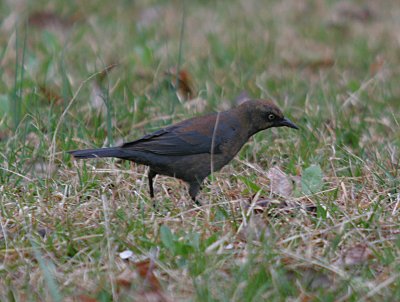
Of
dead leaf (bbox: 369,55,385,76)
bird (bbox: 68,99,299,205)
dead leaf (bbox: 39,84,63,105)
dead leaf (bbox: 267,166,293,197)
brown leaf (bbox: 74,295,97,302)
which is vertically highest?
brown leaf (bbox: 74,295,97,302)

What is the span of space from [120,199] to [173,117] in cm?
154

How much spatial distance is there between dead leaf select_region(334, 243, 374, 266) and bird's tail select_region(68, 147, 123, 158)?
1627 mm

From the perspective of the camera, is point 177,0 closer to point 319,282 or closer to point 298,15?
point 298,15

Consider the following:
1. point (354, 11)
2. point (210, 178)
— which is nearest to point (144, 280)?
point (210, 178)

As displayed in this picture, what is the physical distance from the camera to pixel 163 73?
7.64 metres

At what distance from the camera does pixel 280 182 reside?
17.4 feet

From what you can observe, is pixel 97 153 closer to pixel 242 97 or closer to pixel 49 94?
pixel 49 94

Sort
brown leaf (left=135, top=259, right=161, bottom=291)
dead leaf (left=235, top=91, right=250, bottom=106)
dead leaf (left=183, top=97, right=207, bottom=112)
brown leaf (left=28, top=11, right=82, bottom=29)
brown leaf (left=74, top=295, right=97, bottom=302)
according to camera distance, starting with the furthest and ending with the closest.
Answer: brown leaf (left=28, top=11, right=82, bottom=29)
dead leaf (left=235, top=91, right=250, bottom=106)
dead leaf (left=183, top=97, right=207, bottom=112)
brown leaf (left=135, top=259, right=161, bottom=291)
brown leaf (left=74, top=295, right=97, bottom=302)

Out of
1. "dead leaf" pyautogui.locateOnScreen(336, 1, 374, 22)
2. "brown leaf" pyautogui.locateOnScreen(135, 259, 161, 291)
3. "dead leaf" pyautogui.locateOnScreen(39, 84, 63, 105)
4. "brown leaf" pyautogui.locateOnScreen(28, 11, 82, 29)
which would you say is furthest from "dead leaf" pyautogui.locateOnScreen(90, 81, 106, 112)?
"dead leaf" pyautogui.locateOnScreen(336, 1, 374, 22)

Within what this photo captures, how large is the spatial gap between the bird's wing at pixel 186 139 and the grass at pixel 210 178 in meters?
0.23

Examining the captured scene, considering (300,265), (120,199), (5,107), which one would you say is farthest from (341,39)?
(300,265)

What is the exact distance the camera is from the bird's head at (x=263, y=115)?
5715 mm

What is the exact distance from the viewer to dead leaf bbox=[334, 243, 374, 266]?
4.16 m

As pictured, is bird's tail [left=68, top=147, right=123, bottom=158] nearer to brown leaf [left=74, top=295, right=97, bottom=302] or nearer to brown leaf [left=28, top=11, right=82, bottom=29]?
brown leaf [left=74, top=295, right=97, bottom=302]
